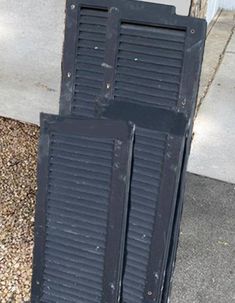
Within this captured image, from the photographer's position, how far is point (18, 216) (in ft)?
11.6

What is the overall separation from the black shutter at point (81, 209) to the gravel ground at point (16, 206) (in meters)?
0.34

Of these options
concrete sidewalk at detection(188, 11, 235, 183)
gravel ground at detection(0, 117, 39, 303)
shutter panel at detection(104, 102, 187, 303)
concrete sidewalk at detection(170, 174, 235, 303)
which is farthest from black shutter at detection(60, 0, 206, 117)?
concrete sidewalk at detection(188, 11, 235, 183)

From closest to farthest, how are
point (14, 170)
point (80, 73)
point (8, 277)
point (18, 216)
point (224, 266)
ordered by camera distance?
point (80, 73) < point (8, 277) < point (224, 266) < point (18, 216) < point (14, 170)

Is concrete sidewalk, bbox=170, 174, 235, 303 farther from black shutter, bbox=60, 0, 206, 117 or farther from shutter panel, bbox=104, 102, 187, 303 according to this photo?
black shutter, bbox=60, 0, 206, 117

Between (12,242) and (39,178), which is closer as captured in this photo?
(39,178)

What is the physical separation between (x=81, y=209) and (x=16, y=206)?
45.2 inches

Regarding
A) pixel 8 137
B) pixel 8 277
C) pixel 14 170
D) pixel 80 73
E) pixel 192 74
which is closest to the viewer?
pixel 192 74

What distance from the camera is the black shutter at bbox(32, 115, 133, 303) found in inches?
95.0

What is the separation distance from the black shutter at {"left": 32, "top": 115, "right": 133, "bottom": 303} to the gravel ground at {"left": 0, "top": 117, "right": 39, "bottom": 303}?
1.13 feet

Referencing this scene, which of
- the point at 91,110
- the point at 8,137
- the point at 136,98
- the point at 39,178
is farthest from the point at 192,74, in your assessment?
the point at 8,137

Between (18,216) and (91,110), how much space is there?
111 cm

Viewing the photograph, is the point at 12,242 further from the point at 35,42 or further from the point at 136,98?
the point at 35,42

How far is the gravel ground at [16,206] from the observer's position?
3070 millimetres

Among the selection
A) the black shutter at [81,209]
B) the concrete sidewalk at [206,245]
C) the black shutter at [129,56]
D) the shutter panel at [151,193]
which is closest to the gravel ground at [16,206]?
the black shutter at [81,209]
